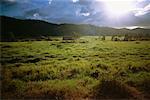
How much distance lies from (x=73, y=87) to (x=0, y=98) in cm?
146

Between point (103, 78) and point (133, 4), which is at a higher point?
point (133, 4)

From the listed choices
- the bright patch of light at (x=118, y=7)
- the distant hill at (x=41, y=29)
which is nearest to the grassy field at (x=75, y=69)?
the distant hill at (x=41, y=29)

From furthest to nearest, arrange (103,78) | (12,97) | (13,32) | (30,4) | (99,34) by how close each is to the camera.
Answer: (99,34)
(30,4)
(13,32)
(103,78)
(12,97)

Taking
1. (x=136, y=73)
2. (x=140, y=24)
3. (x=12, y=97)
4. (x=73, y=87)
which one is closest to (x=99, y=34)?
(x=140, y=24)

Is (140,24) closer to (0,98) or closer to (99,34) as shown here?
(99,34)

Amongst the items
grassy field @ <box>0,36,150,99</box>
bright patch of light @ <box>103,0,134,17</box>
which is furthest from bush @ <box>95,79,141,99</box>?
bright patch of light @ <box>103,0,134,17</box>

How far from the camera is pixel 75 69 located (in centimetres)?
603

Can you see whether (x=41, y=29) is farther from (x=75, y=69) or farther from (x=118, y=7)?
(x=118, y=7)

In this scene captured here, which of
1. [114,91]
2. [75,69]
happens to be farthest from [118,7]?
[114,91]

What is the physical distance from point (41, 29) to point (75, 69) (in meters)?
1.41

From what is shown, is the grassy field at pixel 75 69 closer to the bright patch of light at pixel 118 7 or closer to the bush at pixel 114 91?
the bush at pixel 114 91

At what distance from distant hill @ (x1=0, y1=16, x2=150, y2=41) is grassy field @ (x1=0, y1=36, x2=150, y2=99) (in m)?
0.21

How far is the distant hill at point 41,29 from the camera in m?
6.01

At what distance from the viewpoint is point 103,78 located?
5.67 m
